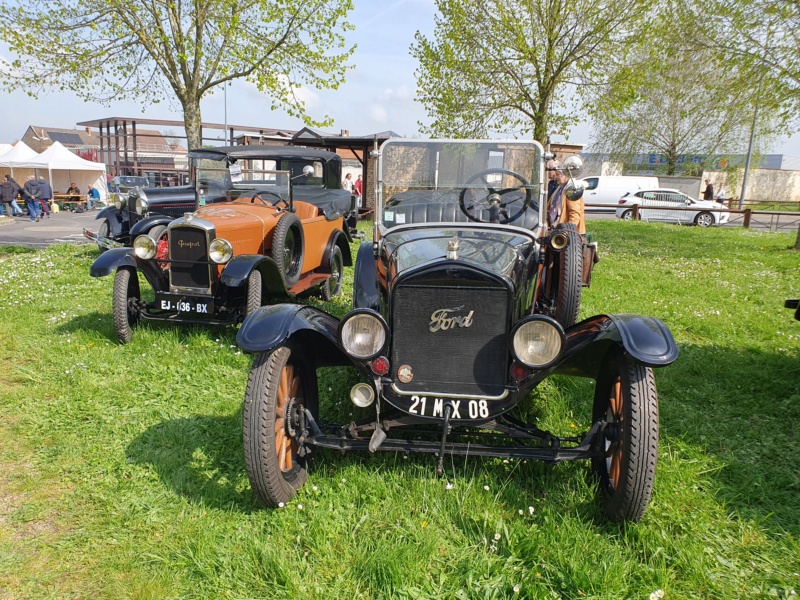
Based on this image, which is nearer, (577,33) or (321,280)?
(321,280)

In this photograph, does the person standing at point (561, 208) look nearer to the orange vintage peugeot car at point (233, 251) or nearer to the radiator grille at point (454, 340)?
the radiator grille at point (454, 340)

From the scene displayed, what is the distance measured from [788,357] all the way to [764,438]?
6.09ft

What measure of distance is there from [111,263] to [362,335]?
3.77 metres

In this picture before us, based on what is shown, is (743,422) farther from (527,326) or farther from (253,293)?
(253,293)

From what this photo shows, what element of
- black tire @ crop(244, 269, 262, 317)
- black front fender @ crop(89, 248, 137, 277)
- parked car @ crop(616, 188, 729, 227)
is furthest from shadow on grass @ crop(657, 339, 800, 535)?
parked car @ crop(616, 188, 729, 227)

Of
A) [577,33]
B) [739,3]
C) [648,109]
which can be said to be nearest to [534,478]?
[739,3]

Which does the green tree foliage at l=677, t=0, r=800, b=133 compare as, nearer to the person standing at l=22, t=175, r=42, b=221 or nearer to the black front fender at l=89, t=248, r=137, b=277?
the black front fender at l=89, t=248, r=137, b=277

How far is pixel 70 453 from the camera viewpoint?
3.44m

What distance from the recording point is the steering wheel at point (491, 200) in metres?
3.92

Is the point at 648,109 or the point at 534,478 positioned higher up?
the point at 648,109

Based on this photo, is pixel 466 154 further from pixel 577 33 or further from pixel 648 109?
pixel 648 109

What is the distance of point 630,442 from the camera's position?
2.54m

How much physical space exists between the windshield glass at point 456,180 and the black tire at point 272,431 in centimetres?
153

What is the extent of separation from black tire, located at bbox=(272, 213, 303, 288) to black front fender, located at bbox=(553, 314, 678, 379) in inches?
144
